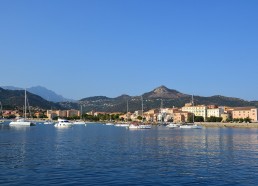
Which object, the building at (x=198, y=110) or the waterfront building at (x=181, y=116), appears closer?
the waterfront building at (x=181, y=116)

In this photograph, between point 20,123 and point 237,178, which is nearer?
point 237,178

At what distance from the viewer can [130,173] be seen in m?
21.2

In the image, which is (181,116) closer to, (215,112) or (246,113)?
(215,112)

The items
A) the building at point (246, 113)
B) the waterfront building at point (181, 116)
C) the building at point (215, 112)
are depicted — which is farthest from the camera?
the waterfront building at point (181, 116)

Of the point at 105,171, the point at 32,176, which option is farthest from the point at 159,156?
the point at 32,176

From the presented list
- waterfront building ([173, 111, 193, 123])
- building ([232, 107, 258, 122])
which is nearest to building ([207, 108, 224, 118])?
building ([232, 107, 258, 122])

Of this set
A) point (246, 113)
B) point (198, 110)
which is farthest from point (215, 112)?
point (246, 113)

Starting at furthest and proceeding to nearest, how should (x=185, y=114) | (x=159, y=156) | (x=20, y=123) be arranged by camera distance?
(x=185, y=114) < (x=20, y=123) < (x=159, y=156)

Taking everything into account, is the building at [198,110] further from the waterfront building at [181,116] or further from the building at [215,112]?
the waterfront building at [181,116]

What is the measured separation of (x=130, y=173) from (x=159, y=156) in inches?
337

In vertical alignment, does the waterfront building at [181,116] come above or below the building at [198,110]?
below

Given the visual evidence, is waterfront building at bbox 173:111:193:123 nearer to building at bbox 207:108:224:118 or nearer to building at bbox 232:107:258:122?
building at bbox 207:108:224:118

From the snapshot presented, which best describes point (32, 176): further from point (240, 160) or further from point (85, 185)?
point (240, 160)

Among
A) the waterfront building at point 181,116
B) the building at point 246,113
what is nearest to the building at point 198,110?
the waterfront building at point 181,116
